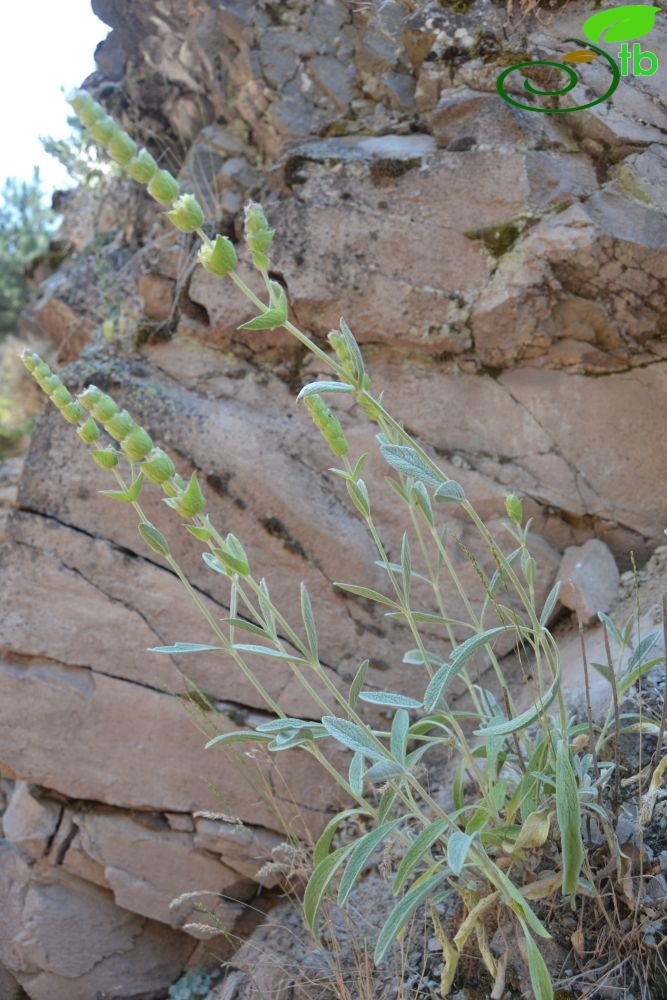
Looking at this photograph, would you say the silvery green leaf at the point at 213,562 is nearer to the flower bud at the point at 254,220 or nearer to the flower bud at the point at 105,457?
the flower bud at the point at 105,457

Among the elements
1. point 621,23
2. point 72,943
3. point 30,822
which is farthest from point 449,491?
point 621,23

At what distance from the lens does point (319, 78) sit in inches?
141

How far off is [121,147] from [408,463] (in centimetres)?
78

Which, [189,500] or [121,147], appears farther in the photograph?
[189,500]

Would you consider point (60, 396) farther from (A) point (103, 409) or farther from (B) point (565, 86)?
(B) point (565, 86)

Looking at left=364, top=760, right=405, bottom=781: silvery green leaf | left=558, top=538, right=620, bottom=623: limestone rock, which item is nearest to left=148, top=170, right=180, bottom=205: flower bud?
left=364, top=760, right=405, bottom=781: silvery green leaf

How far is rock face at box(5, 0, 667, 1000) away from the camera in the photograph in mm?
2930

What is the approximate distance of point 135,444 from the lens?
1.76m

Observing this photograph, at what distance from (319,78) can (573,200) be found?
4.25ft

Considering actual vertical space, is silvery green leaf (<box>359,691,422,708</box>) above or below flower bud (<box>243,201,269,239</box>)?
below

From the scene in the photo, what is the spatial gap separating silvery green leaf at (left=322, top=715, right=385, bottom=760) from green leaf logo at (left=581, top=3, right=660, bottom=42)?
2.75 meters

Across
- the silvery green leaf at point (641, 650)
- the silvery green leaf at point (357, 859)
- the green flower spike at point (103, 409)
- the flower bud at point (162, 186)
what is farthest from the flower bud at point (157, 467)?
the silvery green leaf at point (641, 650)

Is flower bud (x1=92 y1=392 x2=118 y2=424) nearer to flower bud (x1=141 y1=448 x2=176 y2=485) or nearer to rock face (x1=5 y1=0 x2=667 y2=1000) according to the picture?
flower bud (x1=141 y1=448 x2=176 y2=485)

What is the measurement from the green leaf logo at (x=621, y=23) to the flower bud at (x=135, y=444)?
2.49 metres
